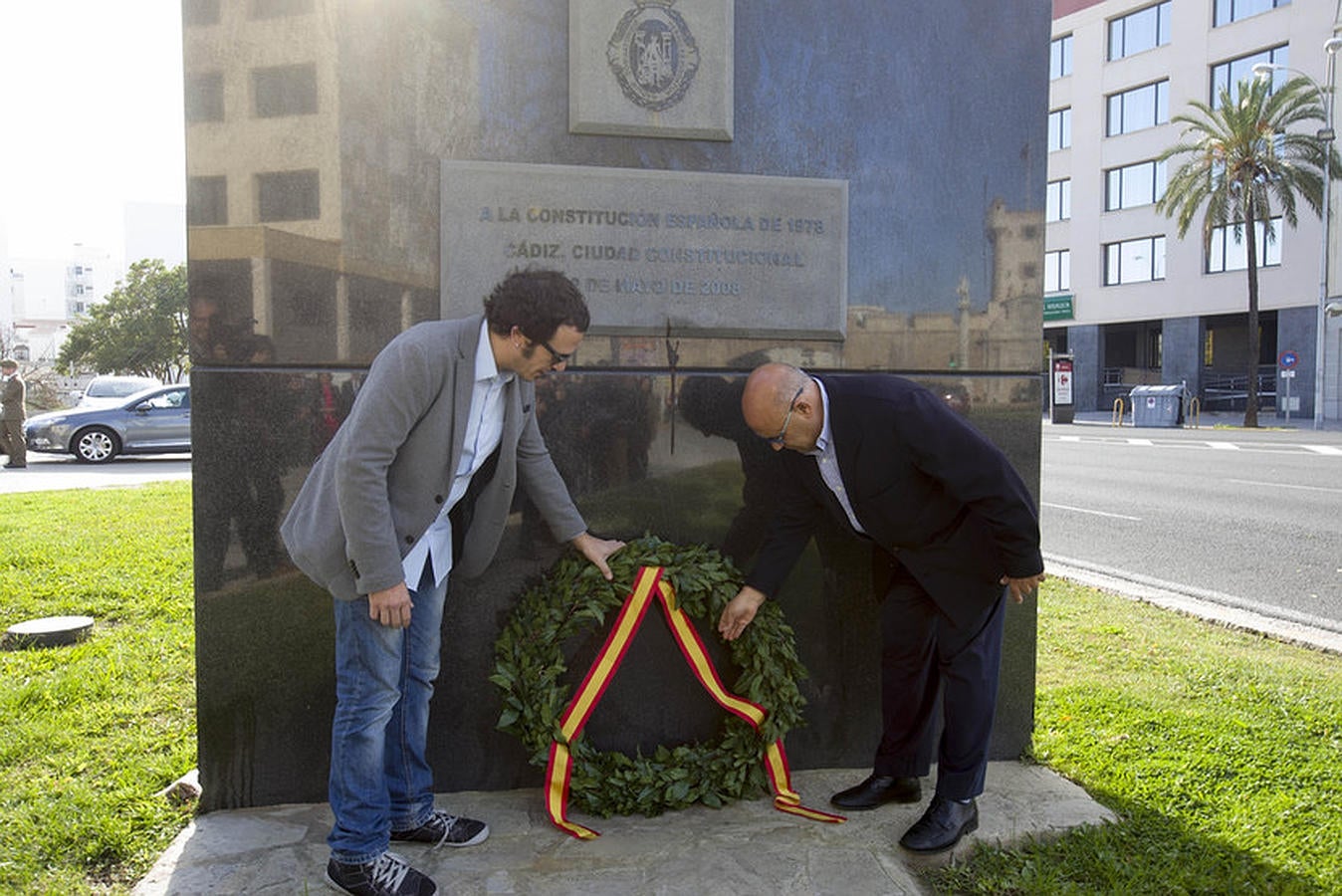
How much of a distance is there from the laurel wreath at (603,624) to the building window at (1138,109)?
42.8 m

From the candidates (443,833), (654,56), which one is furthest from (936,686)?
(654,56)

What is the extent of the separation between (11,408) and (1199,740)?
719 inches

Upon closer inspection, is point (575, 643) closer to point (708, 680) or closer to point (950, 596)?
point (708, 680)

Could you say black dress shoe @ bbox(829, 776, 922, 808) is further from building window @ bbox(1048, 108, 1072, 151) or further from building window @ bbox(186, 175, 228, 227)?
building window @ bbox(1048, 108, 1072, 151)

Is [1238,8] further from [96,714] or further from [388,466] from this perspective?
[96,714]

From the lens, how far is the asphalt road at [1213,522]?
7641 millimetres

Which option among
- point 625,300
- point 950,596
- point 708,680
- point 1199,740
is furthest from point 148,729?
point 1199,740

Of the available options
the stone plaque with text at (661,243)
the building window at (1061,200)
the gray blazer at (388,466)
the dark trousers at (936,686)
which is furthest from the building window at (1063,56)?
the gray blazer at (388,466)

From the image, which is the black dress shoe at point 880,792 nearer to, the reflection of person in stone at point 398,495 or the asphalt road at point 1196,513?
the reflection of person in stone at point 398,495

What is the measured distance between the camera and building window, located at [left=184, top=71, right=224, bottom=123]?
11.9 feet

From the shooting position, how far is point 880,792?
3.81 meters

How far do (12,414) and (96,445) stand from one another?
1905 millimetres

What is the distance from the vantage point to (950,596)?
3.45m

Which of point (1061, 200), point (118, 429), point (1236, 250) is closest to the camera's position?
point (118, 429)
